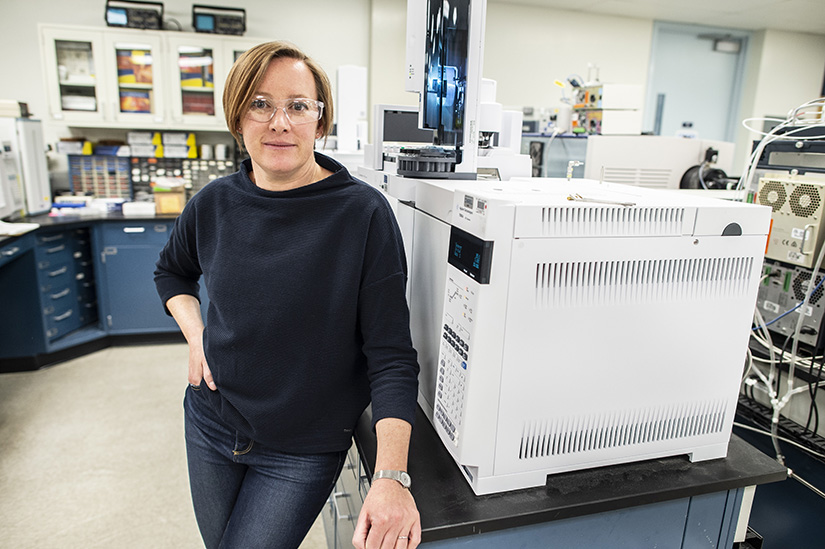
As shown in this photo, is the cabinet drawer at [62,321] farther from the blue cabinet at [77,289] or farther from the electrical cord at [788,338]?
the electrical cord at [788,338]

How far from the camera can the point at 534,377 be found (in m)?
0.82

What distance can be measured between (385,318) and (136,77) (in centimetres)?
357

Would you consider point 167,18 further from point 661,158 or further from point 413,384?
point 413,384

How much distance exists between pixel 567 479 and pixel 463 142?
0.68 meters

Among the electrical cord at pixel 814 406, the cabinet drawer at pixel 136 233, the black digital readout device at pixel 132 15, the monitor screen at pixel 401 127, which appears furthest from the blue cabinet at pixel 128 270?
the electrical cord at pixel 814 406

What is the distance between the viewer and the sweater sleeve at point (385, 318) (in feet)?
3.04

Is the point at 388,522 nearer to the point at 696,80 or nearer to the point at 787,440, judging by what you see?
the point at 787,440

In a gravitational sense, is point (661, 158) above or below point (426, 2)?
below

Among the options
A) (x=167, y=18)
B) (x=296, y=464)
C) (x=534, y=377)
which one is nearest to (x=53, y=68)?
(x=167, y=18)

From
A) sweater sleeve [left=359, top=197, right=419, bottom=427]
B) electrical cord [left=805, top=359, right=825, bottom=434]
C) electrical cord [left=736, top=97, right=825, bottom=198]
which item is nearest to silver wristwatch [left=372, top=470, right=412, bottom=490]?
sweater sleeve [left=359, top=197, right=419, bottom=427]

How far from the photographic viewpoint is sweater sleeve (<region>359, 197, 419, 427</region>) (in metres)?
0.93

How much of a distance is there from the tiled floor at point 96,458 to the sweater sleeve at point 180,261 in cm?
110

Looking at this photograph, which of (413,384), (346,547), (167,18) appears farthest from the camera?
(167,18)

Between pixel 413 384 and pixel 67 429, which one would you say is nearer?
pixel 413 384
